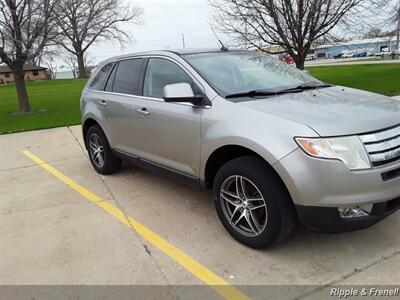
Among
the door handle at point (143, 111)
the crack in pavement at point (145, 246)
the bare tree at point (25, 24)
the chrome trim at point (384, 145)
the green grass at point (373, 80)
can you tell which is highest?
the bare tree at point (25, 24)

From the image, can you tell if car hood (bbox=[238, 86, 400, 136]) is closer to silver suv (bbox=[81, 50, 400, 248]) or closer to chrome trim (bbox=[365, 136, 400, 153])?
silver suv (bbox=[81, 50, 400, 248])

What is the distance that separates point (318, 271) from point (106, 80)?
3776 mm

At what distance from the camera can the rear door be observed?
15.7 feet

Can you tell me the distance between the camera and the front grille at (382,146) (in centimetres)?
286

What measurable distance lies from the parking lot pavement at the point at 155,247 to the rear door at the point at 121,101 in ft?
2.31

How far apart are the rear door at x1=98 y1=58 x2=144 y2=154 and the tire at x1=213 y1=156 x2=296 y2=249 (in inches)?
66.4

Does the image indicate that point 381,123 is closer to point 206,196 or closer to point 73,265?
point 206,196

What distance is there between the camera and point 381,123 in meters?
3.03

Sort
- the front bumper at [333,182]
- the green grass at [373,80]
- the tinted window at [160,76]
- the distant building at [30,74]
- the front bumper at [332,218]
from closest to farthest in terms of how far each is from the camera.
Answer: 1. the front bumper at [333,182]
2. the front bumper at [332,218]
3. the tinted window at [160,76]
4. the green grass at [373,80]
5. the distant building at [30,74]

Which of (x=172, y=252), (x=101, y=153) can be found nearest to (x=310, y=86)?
(x=172, y=252)

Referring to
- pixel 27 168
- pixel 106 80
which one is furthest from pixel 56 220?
pixel 27 168

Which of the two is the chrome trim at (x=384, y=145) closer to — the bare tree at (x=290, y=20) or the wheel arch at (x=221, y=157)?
the wheel arch at (x=221, y=157)

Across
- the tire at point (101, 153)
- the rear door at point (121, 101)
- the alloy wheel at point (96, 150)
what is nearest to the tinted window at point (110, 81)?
the rear door at point (121, 101)

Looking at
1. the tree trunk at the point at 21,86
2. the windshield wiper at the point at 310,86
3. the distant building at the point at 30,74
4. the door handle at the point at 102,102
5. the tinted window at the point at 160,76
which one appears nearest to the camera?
the windshield wiper at the point at 310,86
